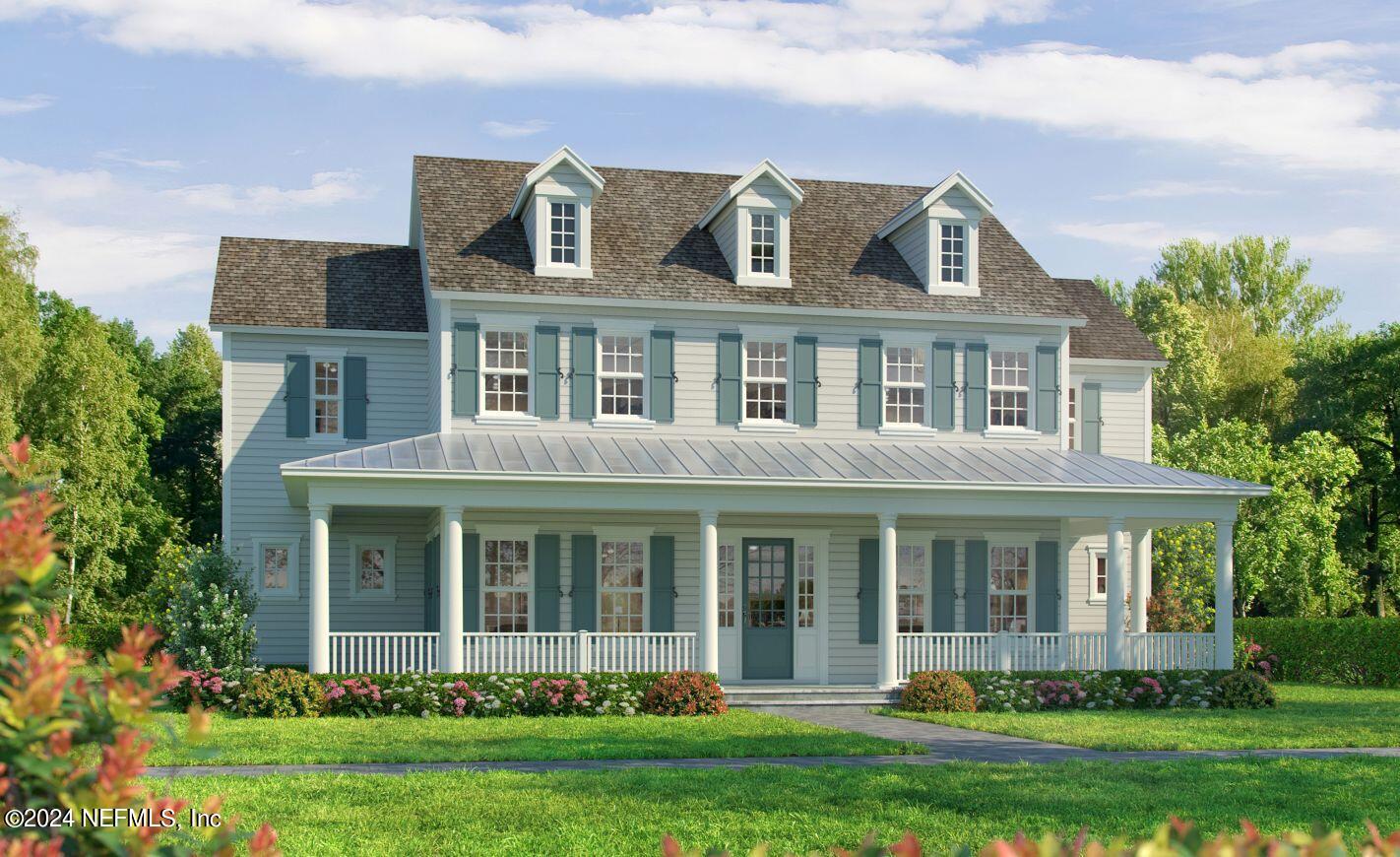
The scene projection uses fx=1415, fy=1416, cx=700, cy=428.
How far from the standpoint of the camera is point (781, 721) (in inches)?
743

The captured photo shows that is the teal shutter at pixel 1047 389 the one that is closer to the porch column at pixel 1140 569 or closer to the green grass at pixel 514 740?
the porch column at pixel 1140 569

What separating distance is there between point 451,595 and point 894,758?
8.32m

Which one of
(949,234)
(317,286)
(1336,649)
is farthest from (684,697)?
(1336,649)

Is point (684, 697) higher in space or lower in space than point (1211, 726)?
higher

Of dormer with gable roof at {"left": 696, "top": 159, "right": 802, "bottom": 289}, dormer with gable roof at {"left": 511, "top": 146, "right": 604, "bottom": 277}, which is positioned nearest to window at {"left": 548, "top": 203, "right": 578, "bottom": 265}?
dormer with gable roof at {"left": 511, "top": 146, "right": 604, "bottom": 277}

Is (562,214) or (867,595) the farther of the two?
(562,214)

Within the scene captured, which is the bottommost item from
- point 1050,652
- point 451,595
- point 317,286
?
point 1050,652

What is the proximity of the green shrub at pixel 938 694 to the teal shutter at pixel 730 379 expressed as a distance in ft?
18.9

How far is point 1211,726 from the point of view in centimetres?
1867

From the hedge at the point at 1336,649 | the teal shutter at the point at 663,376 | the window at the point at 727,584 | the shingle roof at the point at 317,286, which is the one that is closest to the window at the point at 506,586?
the teal shutter at the point at 663,376

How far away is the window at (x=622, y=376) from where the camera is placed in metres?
24.4

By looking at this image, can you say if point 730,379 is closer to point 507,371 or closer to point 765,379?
point 765,379

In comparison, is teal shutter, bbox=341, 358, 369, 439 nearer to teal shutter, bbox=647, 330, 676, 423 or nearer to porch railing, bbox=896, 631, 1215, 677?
teal shutter, bbox=647, 330, 676, 423

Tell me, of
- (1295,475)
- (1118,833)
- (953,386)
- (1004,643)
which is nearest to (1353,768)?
(1118,833)
